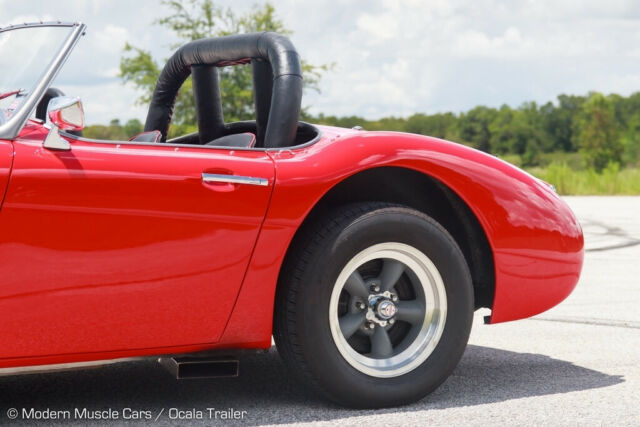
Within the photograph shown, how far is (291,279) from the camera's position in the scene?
3600 mm

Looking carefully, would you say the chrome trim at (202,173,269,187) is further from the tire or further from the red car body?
the tire

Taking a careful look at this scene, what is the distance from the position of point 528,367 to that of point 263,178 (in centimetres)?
189

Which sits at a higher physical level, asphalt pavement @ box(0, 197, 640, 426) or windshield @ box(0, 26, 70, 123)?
windshield @ box(0, 26, 70, 123)

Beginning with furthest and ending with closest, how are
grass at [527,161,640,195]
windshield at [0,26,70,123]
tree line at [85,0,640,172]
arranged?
tree line at [85,0,640,172], grass at [527,161,640,195], windshield at [0,26,70,123]

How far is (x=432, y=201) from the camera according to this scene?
4.12 m

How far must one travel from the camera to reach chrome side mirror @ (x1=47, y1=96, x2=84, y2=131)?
124 inches

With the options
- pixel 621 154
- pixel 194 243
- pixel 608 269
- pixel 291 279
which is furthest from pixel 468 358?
pixel 621 154

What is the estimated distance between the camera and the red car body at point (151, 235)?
123 inches

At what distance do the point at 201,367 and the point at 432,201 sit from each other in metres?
1.24

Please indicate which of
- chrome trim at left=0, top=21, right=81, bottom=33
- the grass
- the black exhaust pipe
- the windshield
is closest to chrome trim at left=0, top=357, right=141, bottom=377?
the black exhaust pipe

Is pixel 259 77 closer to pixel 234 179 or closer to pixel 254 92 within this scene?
pixel 254 92

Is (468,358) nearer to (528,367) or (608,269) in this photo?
(528,367)

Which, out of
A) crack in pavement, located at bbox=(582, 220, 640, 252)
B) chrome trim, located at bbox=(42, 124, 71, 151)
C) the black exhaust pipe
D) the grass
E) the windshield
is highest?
the windshield

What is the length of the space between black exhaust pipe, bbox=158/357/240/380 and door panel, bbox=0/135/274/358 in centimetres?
11
